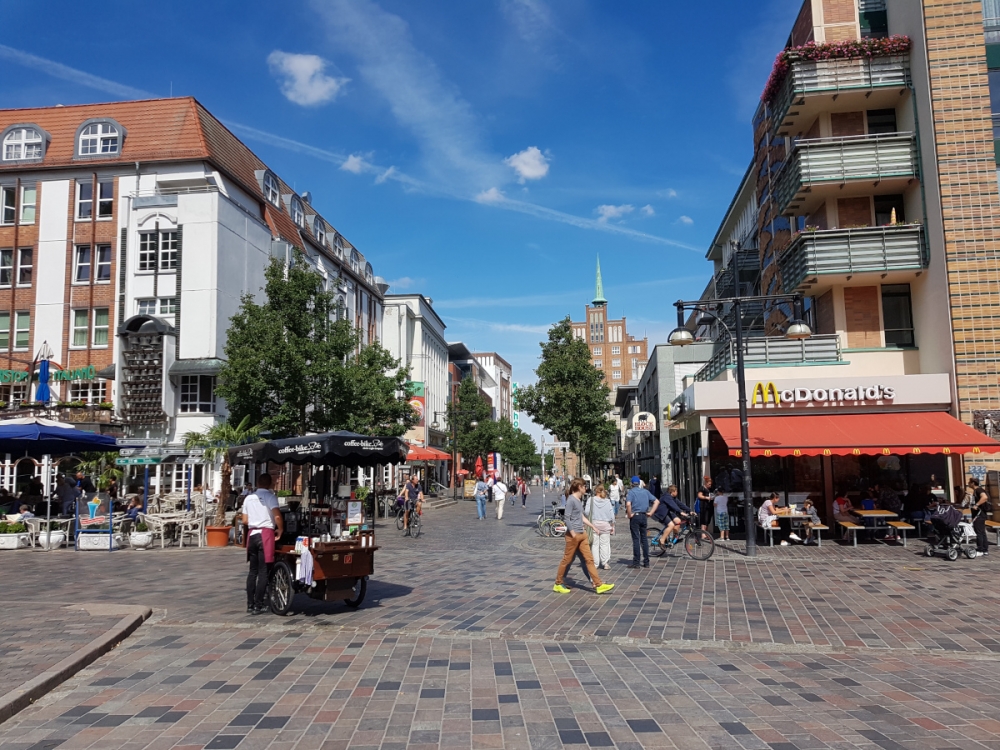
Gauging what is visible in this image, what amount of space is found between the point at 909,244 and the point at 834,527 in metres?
8.23

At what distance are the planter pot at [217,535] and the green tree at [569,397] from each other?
12.3 meters

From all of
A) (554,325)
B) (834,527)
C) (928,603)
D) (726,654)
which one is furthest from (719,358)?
(726,654)

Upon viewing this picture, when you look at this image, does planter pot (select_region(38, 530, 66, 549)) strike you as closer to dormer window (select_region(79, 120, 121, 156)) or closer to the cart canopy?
the cart canopy

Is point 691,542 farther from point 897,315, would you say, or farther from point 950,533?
point 897,315

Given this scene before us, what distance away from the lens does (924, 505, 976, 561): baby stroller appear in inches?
618

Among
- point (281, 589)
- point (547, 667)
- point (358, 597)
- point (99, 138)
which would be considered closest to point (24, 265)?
point (99, 138)

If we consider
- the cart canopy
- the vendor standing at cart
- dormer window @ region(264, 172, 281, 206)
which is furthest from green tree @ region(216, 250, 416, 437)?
the vendor standing at cart

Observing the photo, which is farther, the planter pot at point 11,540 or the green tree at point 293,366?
the green tree at point 293,366

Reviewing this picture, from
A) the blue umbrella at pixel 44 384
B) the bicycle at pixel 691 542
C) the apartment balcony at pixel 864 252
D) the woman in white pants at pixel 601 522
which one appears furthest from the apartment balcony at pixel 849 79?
the blue umbrella at pixel 44 384

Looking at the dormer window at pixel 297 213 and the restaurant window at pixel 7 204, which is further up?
the dormer window at pixel 297 213

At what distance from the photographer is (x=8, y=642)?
27.3ft

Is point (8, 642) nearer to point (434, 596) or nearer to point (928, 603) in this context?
point (434, 596)

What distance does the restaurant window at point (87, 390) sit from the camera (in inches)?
1299

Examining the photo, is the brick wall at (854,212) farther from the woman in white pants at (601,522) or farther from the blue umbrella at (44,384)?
the blue umbrella at (44,384)
